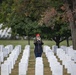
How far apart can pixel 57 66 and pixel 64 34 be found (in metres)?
16.1

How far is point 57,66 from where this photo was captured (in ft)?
40.8

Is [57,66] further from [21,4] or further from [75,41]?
[21,4]

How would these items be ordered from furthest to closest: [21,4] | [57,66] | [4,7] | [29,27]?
[4,7] < [29,27] < [21,4] < [57,66]

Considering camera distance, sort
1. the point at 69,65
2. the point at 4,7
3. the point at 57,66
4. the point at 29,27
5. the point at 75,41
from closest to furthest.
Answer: the point at 57,66
the point at 69,65
the point at 75,41
the point at 29,27
the point at 4,7

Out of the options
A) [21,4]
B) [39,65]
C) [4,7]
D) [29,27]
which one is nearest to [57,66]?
[39,65]

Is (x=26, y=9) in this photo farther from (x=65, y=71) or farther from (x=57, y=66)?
(x=57, y=66)

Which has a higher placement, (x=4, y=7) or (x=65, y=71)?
(x=4, y=7)

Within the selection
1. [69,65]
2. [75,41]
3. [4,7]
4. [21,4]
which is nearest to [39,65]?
[69,65]

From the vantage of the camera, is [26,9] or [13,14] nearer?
[26,9]

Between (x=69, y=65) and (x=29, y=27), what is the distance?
14.5 meters

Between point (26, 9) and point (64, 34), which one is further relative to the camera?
point (64, 34)

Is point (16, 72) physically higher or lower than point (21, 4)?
lower

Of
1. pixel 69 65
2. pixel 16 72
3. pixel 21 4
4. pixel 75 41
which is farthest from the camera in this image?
pixel 21 4

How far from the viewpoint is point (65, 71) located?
14758mm
